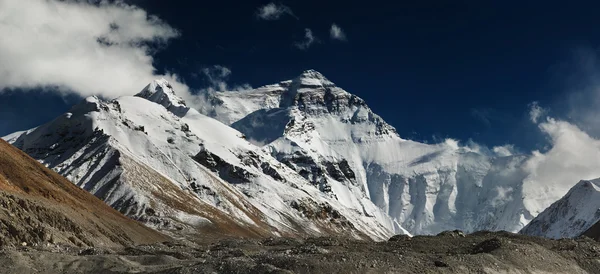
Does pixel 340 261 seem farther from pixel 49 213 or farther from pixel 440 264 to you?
pixel 49 213

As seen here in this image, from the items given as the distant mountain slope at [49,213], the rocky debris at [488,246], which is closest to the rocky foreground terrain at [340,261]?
the rocky debris at [488,246]

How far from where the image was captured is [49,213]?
99.9 meters

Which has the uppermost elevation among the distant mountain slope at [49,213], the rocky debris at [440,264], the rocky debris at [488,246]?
the rocky debris at [488,246]

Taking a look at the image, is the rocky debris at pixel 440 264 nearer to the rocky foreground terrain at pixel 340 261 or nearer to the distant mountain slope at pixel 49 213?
the rocky foreground terrain at pixel 340 261

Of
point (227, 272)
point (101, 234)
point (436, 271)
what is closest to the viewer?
point (227, 272)

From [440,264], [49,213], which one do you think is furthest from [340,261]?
[49,213]

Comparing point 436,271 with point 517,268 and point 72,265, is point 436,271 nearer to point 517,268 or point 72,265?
point 517,268

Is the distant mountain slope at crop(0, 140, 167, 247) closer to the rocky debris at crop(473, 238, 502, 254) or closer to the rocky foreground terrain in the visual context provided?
the rocky foreground terrain

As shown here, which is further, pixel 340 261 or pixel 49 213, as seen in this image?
pixel 49 213

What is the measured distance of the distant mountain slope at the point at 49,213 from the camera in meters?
84.3

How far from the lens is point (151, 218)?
611ft

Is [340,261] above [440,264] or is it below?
below

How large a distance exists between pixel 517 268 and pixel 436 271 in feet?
40.0

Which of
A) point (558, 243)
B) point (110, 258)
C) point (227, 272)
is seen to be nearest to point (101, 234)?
point (110, 258)
